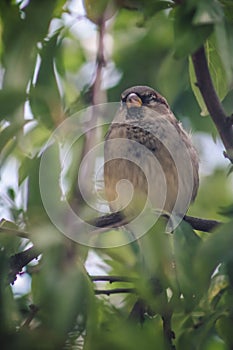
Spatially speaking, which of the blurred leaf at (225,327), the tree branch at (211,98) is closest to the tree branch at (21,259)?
the blurred leaf at (225,327)

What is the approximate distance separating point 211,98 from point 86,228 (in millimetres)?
459

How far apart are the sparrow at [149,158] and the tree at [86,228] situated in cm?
81

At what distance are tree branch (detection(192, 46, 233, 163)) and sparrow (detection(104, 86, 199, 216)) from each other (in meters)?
0.76

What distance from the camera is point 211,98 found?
1586 mm

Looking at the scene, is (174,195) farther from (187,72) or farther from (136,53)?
(187,72)

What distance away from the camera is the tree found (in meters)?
1.11

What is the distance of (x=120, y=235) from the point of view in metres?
1.40

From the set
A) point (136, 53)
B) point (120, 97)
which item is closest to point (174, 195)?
point (120, 97)

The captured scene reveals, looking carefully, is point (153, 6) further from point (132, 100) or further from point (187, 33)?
point (132, 100)

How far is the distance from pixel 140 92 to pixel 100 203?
4.33 ft

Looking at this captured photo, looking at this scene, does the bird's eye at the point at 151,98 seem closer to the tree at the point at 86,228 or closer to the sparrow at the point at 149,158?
the sparrow at the point at 149,158

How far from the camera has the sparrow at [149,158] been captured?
8.41 ft

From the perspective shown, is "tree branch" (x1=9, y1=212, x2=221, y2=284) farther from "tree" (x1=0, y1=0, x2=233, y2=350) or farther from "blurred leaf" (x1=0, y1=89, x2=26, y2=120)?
"blurred leaf" (x1=0, y1=89, x2=26, y2=120)

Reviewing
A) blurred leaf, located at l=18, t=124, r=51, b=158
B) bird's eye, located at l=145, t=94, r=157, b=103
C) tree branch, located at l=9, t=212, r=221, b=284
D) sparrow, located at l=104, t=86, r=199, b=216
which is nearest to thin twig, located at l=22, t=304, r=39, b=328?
tree branch, located at l=9, t=212, r=221, b=284
